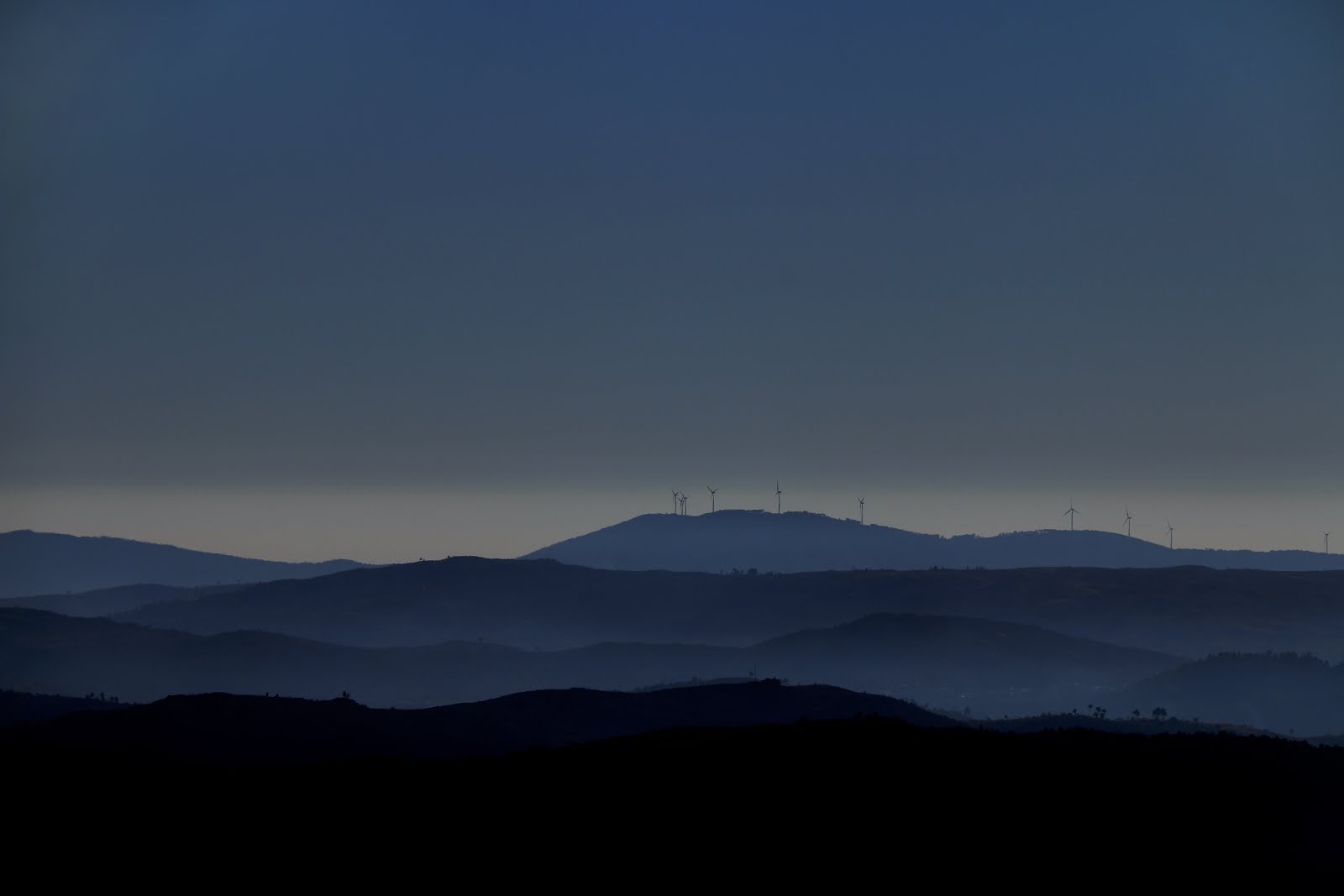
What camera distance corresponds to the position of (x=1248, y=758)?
57719 mm

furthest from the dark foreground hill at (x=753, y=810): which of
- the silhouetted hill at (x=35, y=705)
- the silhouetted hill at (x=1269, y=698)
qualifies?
the silhouetted hill at (x=1269, y=698)

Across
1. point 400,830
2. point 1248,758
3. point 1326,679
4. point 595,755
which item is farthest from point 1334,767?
point 1326,679

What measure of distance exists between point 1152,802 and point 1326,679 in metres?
156

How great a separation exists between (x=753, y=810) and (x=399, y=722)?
40.7 m

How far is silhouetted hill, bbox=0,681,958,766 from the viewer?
75562 mm

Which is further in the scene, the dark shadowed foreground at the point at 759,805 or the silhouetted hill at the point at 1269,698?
the silhouetted hill at the point at 1269,698

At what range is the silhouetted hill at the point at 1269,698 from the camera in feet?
577

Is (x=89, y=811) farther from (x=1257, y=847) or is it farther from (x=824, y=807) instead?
(x=1257, y=847)

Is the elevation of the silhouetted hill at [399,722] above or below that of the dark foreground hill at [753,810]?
above

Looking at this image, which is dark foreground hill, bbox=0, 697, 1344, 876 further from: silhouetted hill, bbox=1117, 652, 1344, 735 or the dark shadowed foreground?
silhouetted hill, bbox=1117, 652, 1344, 735

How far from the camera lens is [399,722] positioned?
84.6 metres

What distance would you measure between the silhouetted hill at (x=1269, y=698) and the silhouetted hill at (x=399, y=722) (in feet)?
316

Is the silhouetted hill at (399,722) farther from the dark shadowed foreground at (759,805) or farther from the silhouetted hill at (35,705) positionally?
the silhouetted hill at (35,705)

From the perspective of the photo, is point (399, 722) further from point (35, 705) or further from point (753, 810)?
point (35, 705)
